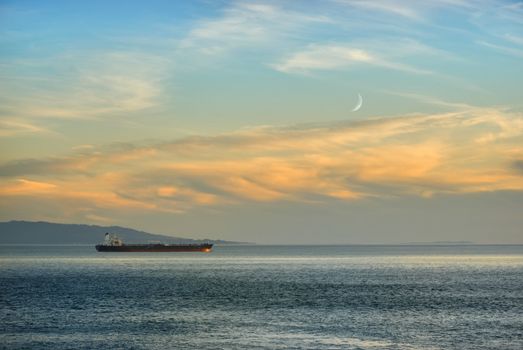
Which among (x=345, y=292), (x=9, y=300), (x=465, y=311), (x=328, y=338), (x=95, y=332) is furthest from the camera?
(x=345, y=292)

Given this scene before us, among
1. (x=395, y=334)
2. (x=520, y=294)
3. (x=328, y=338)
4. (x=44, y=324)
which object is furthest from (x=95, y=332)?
(x=520, y=294)

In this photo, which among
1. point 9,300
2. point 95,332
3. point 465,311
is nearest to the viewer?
point 95,332

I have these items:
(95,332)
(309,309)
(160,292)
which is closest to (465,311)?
(309,309)

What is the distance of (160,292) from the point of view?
12612 centimetres

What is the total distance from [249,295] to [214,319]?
109 feet

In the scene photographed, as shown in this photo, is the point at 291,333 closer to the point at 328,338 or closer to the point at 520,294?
the point at 328,338

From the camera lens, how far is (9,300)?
4328 inches

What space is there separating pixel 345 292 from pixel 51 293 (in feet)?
150

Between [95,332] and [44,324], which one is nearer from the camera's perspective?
[95,332]

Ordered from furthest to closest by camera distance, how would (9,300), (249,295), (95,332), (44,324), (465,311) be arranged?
(249,295), (9,300), (465,311), (44,324), (95,332)

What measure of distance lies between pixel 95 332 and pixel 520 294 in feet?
234

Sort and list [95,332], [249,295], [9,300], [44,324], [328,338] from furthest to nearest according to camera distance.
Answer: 1. [249,295]
2. [9,300]
3. [44,324]
4. [95,332]
5. [328,338]

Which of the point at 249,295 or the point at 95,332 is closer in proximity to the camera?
the point at 95,332

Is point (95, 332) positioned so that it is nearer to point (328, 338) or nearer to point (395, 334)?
point (328, 338)
